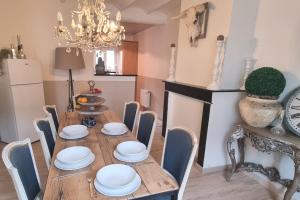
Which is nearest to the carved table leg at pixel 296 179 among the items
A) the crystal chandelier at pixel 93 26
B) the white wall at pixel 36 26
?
the crystal chandelier at pixel 93 26

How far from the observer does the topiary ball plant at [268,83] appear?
6.32 ft

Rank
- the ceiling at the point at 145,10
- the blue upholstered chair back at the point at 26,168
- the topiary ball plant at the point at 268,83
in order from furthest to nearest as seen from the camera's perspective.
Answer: the ceiling at the point at 145,10 < the topiary ball plant at the point at 268,83 < the blue upholstered chair back at the point at 26,168

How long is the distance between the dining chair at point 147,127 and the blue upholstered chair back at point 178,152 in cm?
34

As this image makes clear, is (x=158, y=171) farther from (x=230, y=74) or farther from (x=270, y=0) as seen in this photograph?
(x=270, y=0)

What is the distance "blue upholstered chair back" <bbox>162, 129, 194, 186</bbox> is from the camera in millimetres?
1407

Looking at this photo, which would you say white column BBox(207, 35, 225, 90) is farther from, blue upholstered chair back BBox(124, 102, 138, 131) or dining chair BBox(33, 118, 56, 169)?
dining chair BBox(33, 118, 56, 169)

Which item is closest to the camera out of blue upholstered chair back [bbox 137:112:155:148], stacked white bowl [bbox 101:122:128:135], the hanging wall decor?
stacked white bowl [bbox 101:122:128:135]

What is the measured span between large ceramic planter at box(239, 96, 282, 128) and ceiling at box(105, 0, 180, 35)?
93.6 inches

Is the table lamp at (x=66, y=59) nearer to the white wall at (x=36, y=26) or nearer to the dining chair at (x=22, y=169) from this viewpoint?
the white wall at (x=36, y=26)

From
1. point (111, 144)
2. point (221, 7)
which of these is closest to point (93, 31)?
point (111, 144)

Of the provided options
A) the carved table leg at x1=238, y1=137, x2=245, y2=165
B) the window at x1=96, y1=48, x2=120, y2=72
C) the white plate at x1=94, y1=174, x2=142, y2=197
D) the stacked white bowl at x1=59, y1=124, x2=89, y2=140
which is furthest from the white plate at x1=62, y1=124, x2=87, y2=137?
the window at x1=96, y1=48, x2=120, y2=72

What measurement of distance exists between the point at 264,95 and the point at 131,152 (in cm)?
150

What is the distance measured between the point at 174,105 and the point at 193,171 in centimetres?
116

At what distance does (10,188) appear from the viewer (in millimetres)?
2137
